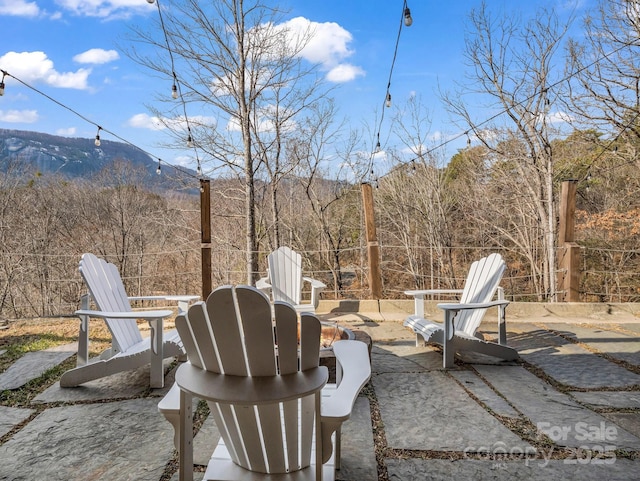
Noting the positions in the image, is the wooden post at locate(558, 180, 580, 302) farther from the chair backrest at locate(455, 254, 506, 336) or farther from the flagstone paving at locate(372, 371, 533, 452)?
the flagstone paving at locate(372, 371, 533, 452)

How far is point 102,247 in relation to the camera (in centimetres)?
1135

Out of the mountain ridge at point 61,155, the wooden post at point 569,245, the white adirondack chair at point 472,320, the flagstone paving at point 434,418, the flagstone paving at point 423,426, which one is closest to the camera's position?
the flagstone paving at point 423,426

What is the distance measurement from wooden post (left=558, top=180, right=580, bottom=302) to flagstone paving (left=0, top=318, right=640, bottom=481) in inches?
70.7

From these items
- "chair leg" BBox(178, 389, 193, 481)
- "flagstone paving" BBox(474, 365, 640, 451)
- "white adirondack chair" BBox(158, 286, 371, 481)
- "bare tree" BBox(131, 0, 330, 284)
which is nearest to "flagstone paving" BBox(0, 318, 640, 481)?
"flagstone paving" BBox(474, 365, 640, 451)

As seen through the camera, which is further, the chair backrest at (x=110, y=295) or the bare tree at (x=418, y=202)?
the bare tree at (x=418, y=202)

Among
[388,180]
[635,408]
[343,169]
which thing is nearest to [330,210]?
[343,169]

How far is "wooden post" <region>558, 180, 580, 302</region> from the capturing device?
4.54 m

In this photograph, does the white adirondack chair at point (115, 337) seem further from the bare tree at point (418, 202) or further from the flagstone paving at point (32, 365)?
the bare tree at point (418, 202)

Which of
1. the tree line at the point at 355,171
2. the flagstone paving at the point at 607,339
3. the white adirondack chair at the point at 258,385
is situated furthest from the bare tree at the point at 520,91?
the white adirondack chair at the point at 258,385

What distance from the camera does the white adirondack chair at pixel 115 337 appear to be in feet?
7.84

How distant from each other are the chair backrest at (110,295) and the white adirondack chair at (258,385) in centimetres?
154

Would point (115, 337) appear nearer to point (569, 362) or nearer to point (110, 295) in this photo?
point (110, 295)

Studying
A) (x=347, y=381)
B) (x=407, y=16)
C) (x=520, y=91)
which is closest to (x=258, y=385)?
(x=347, y=381)

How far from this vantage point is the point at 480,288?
3178mm
